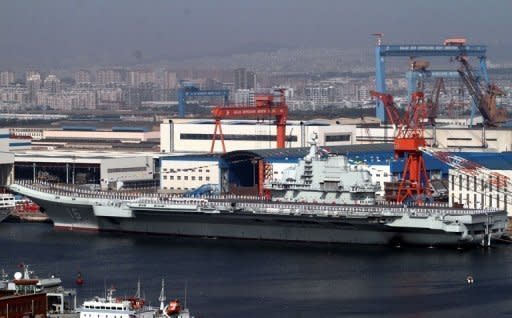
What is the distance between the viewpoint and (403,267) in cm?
2909

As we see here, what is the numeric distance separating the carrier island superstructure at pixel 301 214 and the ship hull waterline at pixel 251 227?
0.8 inches

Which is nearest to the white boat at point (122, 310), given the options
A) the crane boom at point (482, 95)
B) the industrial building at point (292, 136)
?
the industrial building at point (292, 136)

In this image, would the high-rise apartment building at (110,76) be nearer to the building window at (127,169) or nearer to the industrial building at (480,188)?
the building window at (127,169)

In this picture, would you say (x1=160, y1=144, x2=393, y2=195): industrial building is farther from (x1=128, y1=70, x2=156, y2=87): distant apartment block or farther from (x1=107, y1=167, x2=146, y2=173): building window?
(x1=128, y1=70, x2=156, y2=87): distant apartment block

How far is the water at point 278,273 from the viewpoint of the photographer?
2422cm

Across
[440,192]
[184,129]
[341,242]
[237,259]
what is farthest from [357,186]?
[184,129]

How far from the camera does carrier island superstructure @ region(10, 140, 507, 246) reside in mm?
32250

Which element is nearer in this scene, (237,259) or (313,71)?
(237,259)

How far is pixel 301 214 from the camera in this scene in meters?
33.0

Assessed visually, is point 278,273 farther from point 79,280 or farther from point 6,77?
point 6,77

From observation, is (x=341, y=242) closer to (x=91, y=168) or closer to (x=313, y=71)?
(x=91, y=168)

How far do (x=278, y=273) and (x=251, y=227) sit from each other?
6.13 metres

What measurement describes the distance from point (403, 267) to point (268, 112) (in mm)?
19400

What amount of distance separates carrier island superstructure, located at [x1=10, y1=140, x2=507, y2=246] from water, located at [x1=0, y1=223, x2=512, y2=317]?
0.51 metres
